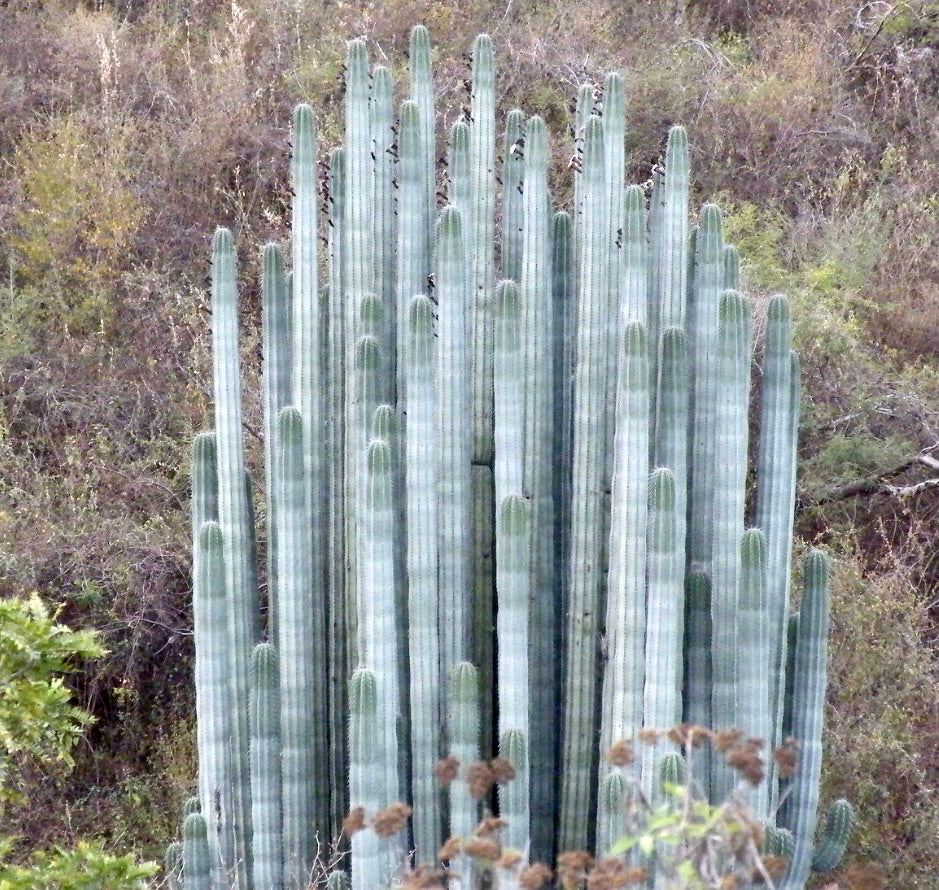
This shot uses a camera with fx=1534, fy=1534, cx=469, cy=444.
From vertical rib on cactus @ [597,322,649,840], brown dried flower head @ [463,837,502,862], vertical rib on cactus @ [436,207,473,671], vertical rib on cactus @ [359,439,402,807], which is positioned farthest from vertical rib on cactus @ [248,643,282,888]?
brown dried flower head @ [463,837,502,862]

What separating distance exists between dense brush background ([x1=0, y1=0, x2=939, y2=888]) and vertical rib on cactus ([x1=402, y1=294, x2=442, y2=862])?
2.80 m

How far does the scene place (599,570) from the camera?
6355mm

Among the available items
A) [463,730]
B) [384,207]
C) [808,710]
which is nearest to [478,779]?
[463,730]

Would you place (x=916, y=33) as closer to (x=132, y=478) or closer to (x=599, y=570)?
(x=132, y=478)

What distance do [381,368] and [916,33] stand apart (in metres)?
Answer: 8.75

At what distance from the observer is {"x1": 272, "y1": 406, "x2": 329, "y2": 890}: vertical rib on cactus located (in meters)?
6.48

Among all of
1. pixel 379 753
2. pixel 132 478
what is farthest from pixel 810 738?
pixel 132 478

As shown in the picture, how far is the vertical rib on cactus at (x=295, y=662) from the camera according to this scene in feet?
21.3

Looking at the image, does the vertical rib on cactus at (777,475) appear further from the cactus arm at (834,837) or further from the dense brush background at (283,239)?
the dense brush background at (283,239)

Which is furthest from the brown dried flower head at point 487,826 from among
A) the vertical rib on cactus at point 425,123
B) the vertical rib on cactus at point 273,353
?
the vertical rib on cactus at point 425,123

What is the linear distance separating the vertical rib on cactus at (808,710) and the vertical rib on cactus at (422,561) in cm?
172

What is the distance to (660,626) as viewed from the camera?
592 centimetres

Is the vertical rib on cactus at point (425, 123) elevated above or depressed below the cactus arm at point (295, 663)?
above

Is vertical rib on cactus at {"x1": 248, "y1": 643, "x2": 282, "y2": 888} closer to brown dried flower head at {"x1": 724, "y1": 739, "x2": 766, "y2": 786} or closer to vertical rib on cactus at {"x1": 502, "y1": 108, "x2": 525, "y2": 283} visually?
vertical rib on cactus at {"x1": 502, "y1": 108, "x2": 525, "y2": 283}
